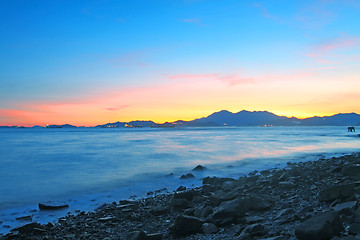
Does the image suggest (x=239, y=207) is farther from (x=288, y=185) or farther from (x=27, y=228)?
(x=27, y=228)

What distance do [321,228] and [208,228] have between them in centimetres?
247

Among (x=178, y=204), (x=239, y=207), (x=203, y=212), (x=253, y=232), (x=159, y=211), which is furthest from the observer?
(x=178, y=204)

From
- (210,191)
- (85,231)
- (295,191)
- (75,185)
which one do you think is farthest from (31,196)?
(295,191)

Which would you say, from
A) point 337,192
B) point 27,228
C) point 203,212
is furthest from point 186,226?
point 27,228

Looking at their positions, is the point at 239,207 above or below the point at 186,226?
above

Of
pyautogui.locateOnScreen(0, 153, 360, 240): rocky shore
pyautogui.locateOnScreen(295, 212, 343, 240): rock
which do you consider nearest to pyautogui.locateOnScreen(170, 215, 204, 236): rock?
pyautogui.locateOnScreen(0, 153, 360, 240): rocky shore

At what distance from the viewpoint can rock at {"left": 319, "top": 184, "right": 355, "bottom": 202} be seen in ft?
19.6

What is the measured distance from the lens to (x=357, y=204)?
5242mm

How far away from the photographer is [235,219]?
608 centimetres

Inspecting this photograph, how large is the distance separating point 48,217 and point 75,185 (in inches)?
252

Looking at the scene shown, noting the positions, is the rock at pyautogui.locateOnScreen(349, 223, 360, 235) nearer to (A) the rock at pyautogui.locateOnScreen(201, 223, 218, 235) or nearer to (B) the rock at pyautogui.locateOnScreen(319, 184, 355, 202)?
(B) the rock at pyautogui.locateOnScreen(319, 184, 355, 202)

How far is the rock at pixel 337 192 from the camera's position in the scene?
5.96 m

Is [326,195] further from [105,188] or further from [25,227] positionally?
[105,188]

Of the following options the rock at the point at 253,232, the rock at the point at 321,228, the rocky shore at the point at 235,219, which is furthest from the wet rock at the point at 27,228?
the rock at the point at 321,228
